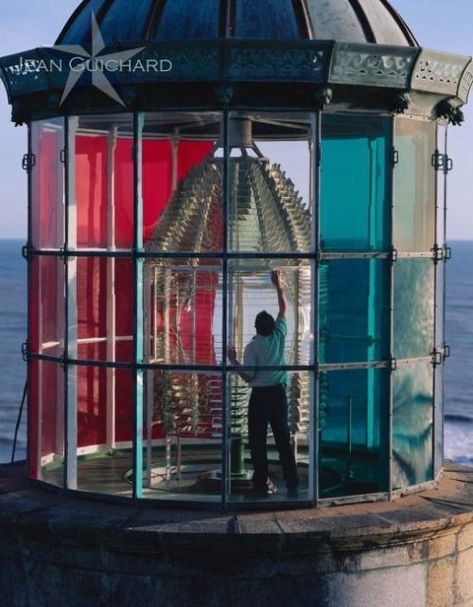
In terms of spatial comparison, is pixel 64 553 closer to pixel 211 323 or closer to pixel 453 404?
pixel 211 323

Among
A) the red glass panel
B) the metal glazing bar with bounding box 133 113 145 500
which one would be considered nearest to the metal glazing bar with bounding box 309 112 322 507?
the metal glazing bar with bounding box 133 113 145 500

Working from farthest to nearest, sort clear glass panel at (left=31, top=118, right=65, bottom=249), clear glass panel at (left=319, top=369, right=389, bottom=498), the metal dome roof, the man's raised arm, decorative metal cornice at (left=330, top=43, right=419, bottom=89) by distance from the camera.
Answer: clear glass panel at (left=31, top=118, right=65, bottom=249) < the man's raised arm < clear glass panel at (left=319, top=369, right=389, bottom=498) < the metal dome roof < decorative metal cornice at (left=330, top=43, right=419, bottom=89)

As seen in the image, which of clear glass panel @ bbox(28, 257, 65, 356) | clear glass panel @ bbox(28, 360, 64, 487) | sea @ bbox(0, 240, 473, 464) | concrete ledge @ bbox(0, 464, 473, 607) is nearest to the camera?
concrete ledge @ bbox(0, 464, 473, 607)

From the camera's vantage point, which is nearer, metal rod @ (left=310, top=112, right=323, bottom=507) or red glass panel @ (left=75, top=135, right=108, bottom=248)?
metal rod @ (left=310, top=112, right=323, bottom=507)

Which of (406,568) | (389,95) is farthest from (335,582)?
(389,95)

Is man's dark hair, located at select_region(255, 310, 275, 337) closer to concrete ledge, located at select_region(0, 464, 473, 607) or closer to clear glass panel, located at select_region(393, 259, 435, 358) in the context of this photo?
clear glass panel, located at select_region(393, 259, 435, 358)

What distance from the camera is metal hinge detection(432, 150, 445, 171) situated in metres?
12.2

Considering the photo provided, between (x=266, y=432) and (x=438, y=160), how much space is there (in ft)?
9.23

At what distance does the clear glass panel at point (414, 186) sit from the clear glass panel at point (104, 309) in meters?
3.11

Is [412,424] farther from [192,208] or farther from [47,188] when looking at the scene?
[47,188]

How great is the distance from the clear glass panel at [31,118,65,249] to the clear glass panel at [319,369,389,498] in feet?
8.96

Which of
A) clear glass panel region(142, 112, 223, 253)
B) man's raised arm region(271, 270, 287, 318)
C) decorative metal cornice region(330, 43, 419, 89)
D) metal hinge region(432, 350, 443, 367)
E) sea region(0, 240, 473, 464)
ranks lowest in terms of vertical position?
sea region(0, 240, 473, 464)

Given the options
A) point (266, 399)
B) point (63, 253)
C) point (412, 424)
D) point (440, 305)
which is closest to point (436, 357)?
point (440, 305)

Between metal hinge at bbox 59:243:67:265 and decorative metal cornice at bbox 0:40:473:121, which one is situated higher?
decorative metal cornice at bbox 0:40:473:121
